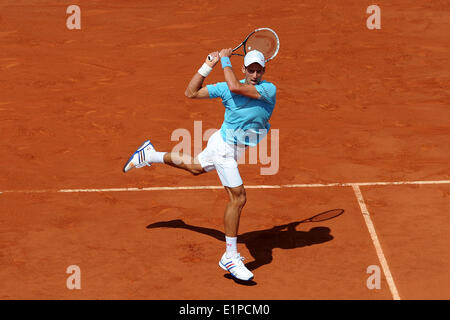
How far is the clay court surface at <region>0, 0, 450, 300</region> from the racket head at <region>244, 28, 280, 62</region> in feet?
7.33

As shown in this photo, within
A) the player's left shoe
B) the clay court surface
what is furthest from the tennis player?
the player's left shoe

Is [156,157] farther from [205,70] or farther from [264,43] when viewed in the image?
[264,43]

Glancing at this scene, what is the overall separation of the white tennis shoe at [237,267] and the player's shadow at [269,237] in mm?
526

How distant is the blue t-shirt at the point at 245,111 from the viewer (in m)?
8.57

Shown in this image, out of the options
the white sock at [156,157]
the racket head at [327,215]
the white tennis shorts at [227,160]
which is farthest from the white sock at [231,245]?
the racket head at [327,215]

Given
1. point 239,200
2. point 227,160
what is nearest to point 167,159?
point 227,160

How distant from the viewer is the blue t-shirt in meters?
8.57

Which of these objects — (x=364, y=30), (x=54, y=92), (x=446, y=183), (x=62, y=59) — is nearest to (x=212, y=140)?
(x=446, y=183)

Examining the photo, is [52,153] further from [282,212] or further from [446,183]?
[446,183]

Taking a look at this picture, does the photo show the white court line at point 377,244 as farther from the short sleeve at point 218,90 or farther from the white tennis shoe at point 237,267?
the short sleeve at point 218,90

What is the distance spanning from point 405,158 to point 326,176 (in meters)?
1.36

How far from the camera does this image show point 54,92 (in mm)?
14477

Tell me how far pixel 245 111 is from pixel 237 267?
5.58 ft

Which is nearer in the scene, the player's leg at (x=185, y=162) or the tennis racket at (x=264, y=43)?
the tennis racket at (x=264, y=43)
